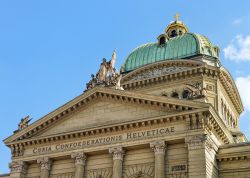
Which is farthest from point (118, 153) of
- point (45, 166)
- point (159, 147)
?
point (45, 166)

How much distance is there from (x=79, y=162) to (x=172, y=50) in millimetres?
21175

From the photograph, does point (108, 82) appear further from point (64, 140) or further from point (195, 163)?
point (195, 163)

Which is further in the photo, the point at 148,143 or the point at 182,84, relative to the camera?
the point at 182,84

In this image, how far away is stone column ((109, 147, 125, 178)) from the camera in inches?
1337

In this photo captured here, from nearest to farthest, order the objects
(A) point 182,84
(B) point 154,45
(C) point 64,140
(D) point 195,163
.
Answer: (D) point 195,163
(C) point 64,140
(A) point 182,84
(B) point 154,45

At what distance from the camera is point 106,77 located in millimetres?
38906

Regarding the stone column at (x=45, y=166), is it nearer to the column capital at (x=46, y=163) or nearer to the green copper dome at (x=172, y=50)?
the column capital at (x=46, y=163)

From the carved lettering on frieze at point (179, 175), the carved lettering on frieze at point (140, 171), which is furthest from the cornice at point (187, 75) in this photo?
the carved lettering on frieze at point (179, 175)

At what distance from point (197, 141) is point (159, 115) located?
3.75 meters

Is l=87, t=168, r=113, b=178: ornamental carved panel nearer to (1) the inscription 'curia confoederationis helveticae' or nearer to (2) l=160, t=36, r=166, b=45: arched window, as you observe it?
(1) the inscription 'curia confoederationis helveticae'

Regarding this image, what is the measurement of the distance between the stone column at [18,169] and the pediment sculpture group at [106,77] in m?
8.35

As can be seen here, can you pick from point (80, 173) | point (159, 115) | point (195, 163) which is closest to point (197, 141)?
point (195, 163)

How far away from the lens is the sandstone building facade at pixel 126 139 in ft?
106

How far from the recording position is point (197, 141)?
31.8 meters
